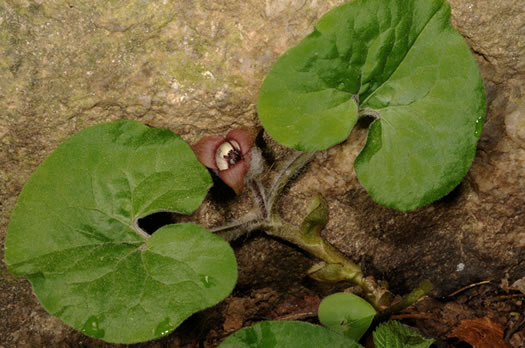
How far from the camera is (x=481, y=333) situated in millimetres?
2258

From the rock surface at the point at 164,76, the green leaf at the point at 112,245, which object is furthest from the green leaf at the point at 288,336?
the rock surface at the point at 164,76

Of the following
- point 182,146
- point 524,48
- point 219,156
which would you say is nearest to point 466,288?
point 524,48

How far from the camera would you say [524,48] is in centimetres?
181

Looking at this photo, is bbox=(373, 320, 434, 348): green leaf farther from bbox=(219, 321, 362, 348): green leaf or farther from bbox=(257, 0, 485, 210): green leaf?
bbox=(257, 0, 485, 210): green leaf

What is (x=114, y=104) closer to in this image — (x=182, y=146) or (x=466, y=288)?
(x=182, y=146)

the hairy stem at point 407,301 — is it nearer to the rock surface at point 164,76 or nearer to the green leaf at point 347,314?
the green leaf at point 347,314

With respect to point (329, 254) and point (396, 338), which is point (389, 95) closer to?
point (329, 254)

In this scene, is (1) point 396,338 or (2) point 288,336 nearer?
(2) point 288,336

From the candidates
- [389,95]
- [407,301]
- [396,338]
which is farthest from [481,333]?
[389,95]

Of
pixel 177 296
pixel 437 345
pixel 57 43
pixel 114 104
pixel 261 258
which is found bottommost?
pixel 437 345

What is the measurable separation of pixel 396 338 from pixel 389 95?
0.83 m

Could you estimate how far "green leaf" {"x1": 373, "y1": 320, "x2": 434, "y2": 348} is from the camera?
1875 mm

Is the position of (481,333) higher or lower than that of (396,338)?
lower

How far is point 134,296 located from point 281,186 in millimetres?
653
